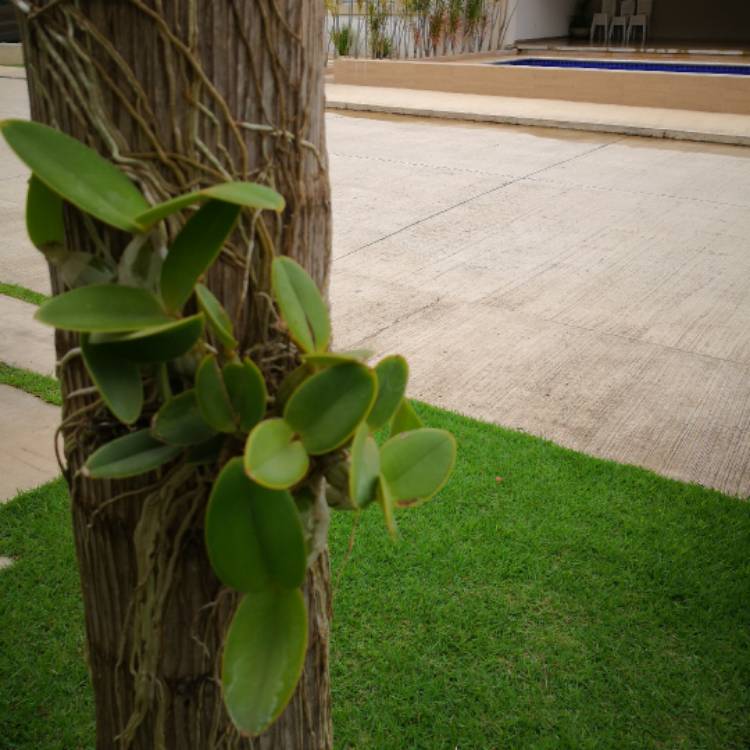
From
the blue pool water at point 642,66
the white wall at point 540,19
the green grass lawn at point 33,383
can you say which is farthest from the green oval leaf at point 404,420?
the white wall at point 540,19

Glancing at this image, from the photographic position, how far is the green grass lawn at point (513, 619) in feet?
6.46

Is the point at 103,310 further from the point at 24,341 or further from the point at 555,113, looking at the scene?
the point at 555,113

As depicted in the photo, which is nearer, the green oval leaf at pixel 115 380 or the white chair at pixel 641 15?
the green oval leaf at pixel 115 380

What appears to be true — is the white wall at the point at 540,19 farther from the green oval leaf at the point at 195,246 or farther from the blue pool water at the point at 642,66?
the green oval leaf at the point at 195,246

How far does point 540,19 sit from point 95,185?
19681 mm

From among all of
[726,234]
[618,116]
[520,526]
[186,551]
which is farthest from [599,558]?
[618,116]

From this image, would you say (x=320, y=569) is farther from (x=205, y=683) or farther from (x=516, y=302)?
(x=516, y=302)

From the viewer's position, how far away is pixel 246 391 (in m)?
0.79

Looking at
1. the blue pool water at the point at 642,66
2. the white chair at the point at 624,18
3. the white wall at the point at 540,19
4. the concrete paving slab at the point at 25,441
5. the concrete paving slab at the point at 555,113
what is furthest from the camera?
the white chair at the point at 624,18

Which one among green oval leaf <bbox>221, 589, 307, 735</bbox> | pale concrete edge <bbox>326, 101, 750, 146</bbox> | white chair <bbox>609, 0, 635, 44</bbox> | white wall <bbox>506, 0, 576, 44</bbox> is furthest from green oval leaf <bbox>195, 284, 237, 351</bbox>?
white chair <bbox>609, 0, 635, 44</bbox>

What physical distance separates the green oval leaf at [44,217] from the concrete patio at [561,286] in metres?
2.46

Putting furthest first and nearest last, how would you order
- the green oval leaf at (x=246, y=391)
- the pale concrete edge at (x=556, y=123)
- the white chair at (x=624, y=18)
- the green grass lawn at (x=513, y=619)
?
the white chair at (x=624, y=18)
the pale concrete edge at (x=556, y=123)
the green grass lawn at (x=513, y=619)
the green oval leaf at (x=246, y=391)

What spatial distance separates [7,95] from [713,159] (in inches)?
394

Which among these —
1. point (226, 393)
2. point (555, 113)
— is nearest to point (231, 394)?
point (226, 393)
